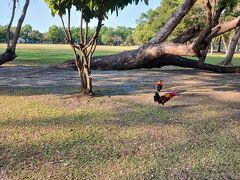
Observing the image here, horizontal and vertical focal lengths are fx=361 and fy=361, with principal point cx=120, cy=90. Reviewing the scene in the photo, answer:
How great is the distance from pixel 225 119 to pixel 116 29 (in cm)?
Result: 16504

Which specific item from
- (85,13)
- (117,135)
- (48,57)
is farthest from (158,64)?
(48,57)

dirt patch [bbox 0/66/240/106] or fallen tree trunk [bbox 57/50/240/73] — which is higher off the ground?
fallen tree trunk [bbox 57/50/240/73]

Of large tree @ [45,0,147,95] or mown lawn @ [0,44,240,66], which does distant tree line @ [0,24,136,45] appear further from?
large tree @ [45,0,147,95]

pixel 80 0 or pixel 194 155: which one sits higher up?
pixel 80 0

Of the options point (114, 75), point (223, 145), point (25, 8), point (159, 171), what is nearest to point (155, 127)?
point (223, 145)

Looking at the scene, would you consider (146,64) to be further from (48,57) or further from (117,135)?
(48,57)

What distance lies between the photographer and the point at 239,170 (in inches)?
176

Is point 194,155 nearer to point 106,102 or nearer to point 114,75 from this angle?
point 106,102

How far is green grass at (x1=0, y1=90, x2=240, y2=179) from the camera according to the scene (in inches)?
175

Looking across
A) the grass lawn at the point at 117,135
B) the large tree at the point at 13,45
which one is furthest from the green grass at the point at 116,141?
the large tree at the point at 13,45

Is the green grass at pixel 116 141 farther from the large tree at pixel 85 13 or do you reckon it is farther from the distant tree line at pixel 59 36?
the distant tree line at pixel 59 36

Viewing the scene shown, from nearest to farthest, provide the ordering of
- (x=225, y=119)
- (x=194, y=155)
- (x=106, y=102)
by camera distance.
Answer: (x=194, y=155) → (x=225, y=119) → (x=106, y=102)

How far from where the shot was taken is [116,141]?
221 inches

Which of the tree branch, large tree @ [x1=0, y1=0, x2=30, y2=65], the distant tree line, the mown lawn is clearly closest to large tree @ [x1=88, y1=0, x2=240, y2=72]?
the tree branch
